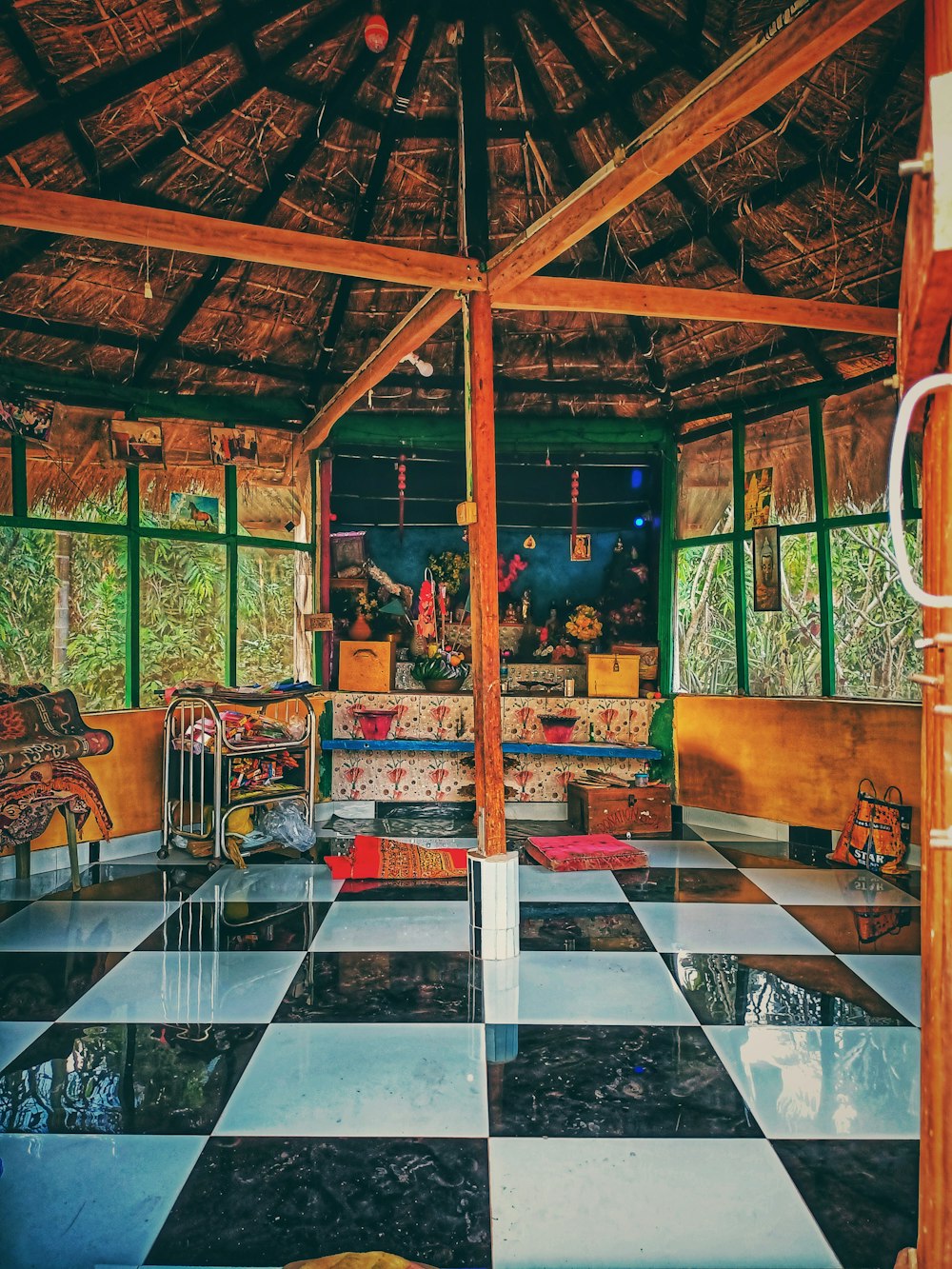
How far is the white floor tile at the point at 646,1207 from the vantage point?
2102 millimetres

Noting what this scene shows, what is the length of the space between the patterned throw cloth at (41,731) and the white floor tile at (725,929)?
336cm

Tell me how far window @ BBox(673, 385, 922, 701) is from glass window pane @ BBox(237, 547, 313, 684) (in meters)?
3.14

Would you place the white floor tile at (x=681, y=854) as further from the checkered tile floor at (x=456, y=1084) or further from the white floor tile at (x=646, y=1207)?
the white floor tile at (x=646, y=1207)

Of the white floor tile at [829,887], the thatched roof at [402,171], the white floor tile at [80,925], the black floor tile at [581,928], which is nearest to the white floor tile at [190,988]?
the white floor tile at [80,925]

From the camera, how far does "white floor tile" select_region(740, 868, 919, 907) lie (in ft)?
16.2

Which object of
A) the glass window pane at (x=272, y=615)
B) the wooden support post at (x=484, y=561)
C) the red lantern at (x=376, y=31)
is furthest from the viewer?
the glass window pane at (x=272, y=615)

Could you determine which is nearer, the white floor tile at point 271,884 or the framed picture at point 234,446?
the white floor tile at point 271,884

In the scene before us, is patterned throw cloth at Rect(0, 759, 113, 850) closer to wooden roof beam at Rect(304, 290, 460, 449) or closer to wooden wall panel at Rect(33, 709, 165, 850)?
wooden wall panel at Rect(33, 709, 165, 850)

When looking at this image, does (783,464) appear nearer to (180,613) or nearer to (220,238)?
(220,238)

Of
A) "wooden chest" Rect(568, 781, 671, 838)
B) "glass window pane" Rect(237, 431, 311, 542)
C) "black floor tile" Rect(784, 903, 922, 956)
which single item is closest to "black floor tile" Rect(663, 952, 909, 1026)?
"black floor tile" Rect(784, 903, 922, 956)

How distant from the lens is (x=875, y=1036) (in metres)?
3.24

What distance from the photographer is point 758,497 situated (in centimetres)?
671

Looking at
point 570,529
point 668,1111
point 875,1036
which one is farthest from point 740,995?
point 570,529

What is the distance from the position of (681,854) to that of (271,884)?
2.77 m
